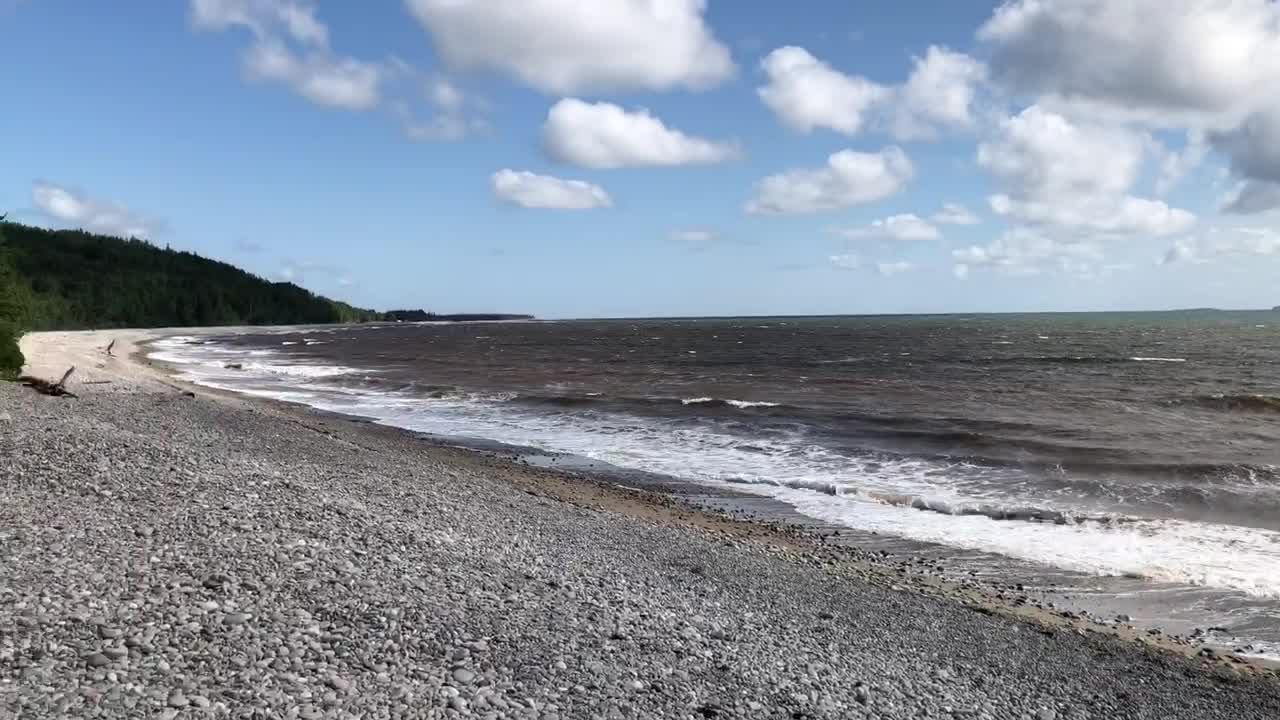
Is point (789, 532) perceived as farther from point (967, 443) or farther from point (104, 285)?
point (104, 285)

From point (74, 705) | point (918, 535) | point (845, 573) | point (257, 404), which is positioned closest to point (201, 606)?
point (74, 705)

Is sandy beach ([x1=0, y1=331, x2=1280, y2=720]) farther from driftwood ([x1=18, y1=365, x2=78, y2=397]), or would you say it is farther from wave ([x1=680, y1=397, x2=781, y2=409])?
wave ([x1=680, y1=397, x2=781, y2=409])

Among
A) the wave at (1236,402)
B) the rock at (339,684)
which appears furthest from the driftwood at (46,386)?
the wave at (1236,402)

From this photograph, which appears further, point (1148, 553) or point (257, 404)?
point (257, 404)

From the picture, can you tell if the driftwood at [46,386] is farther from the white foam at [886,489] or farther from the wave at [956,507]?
the wave at [956,507]

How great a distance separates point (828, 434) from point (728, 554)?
51.5 ft

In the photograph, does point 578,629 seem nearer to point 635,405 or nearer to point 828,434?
point 828,434

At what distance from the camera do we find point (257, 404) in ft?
99.7

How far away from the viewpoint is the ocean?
13.4 metres

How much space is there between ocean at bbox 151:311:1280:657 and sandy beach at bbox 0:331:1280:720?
300 centimetres

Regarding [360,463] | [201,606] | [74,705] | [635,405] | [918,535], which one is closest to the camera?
[74,705]

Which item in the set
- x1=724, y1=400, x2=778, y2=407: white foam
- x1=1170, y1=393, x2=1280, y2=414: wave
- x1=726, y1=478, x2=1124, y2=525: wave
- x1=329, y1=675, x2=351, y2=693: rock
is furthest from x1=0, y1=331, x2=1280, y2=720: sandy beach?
x1=1170, y1=393, x2=1280, y2=414: wave

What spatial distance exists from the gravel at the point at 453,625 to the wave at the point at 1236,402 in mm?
30674

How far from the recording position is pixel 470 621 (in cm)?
785
